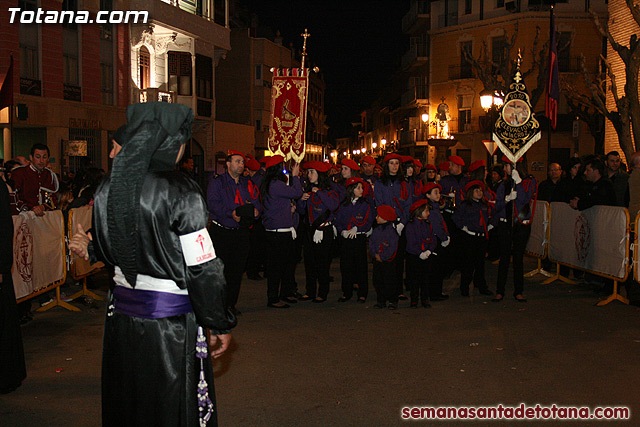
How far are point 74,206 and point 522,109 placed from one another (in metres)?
8.00

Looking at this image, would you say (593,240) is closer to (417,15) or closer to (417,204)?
(417,204)

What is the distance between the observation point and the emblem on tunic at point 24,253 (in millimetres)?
8070

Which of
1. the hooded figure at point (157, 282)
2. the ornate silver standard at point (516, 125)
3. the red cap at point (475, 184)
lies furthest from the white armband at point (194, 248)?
the ornate silver standard at point (516, 125)

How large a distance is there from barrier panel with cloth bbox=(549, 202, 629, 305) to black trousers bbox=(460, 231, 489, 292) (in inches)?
65.8

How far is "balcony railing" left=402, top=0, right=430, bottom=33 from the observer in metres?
54.8

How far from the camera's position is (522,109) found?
11.8 meters

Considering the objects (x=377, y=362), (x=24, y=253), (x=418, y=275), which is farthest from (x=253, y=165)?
(x=377, y=362)

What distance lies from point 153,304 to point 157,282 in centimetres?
11

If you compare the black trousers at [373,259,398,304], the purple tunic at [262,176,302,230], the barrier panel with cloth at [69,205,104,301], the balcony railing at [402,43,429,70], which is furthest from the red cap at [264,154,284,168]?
the balcony railing at [402,43,429,70]

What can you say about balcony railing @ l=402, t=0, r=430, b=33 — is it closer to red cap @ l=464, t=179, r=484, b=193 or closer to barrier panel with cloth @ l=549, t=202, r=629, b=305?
barrier panel with cloth @ l=549, t=202, r=629, b=305

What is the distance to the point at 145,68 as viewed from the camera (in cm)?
2939

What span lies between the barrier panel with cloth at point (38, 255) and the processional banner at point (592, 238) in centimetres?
809

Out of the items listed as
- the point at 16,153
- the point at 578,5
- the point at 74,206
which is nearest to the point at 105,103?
the point at 16,153

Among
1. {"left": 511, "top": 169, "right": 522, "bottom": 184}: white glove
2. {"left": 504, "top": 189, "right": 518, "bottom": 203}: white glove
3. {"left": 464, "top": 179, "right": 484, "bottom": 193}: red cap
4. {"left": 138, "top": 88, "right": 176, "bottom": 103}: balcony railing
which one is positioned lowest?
{"left": 504, "top": 189, "right": 518, "bottom": 203}: white glove
